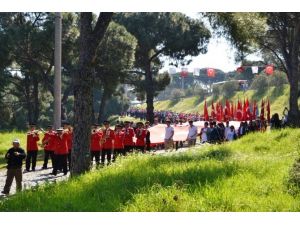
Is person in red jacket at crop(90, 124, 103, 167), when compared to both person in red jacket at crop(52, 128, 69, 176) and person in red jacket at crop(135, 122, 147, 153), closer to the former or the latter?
person in red jacket at crop(52, 128, 69, 176)

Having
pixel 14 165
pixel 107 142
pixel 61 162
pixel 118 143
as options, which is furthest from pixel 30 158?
pixel 14 165

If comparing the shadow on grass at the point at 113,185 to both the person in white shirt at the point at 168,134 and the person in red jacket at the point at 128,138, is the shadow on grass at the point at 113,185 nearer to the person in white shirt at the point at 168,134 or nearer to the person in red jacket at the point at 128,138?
the person in red jacket at the point at 128,138

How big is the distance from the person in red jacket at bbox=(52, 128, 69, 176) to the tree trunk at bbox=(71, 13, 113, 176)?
3.37 meters

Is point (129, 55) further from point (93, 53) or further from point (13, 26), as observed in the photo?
point (93, 53)

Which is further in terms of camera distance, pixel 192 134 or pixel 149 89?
pixel 149 89

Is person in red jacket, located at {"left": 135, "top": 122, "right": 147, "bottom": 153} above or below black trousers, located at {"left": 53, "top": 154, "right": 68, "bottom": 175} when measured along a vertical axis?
above

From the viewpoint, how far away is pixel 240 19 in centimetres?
2264

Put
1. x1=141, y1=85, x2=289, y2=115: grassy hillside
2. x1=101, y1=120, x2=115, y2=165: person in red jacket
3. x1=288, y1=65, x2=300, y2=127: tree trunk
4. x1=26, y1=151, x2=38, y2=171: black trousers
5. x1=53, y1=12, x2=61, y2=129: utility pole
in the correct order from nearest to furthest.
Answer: x1=53, y1=12, x2=61, y2=129: utility pole, x1=26, y1=151, x2=38, y2=171: black trousers, x1=101, y1=120, x2=115, y2=165: person in red jacket, x1=288, y1=65, x2=300, y2=127: tree trunk, x1=141, y1=85, x2=289, y2=115: grassy hillside

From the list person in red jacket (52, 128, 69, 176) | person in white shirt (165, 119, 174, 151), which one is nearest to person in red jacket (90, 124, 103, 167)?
person in red jacket (52, 128, 69, 176)

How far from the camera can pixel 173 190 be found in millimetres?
8242

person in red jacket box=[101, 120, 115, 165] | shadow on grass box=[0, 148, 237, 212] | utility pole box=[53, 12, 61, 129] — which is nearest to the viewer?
shadow on grass box=[0, 148, 237, 212]

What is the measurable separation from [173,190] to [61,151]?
8.47 metres

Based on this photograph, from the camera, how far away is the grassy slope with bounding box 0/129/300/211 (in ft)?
25.1

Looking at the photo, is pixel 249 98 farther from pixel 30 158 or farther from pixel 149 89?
pixel 30 158
